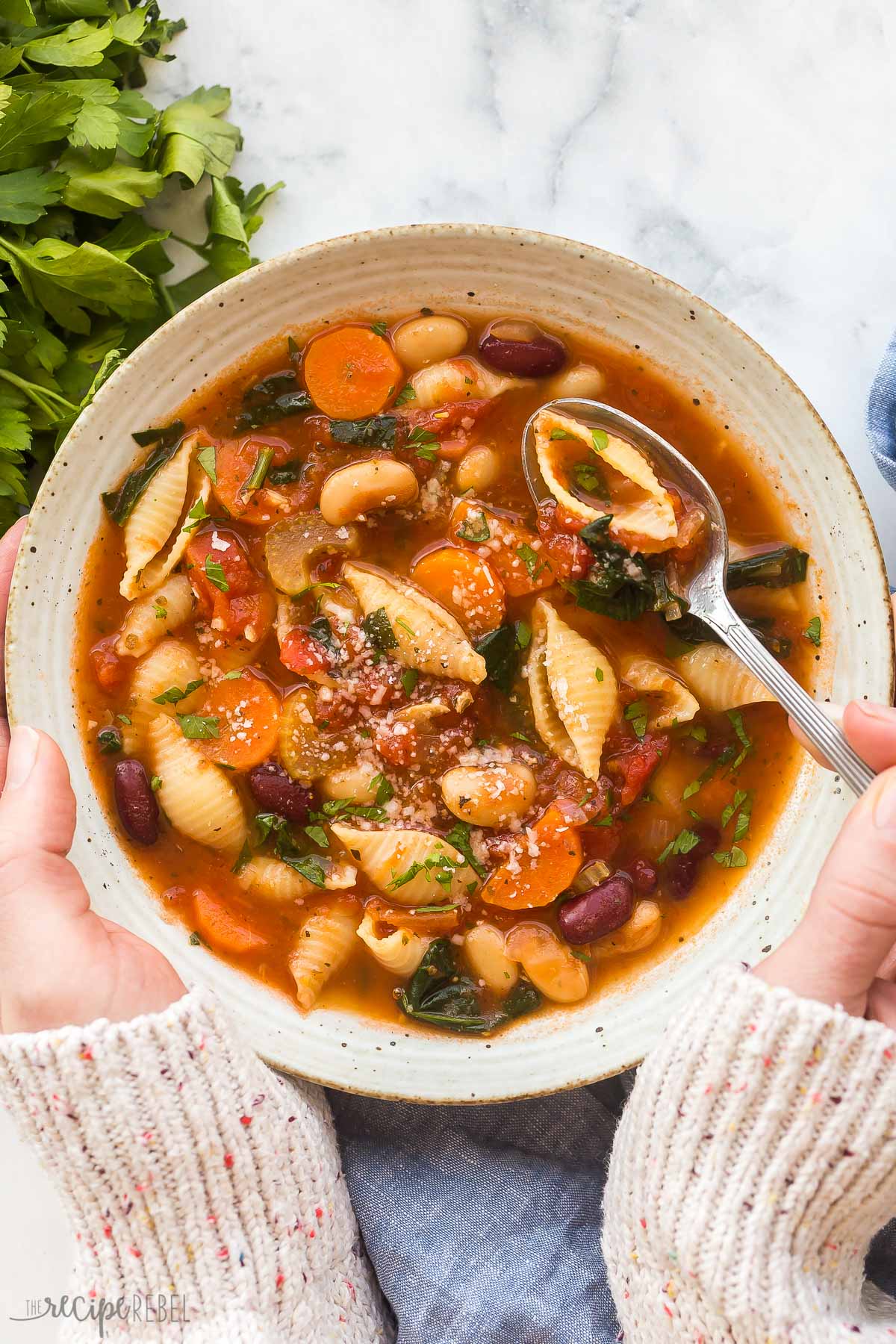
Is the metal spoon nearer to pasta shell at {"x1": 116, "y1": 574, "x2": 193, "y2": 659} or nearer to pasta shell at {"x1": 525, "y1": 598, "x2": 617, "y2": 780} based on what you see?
pasta shell at {"x1": 525, "y1": 598, "x2": 617, "y2": 780}

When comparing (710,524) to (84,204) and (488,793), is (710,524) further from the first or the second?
(84,204)

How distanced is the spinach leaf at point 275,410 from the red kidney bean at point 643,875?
1.60 m

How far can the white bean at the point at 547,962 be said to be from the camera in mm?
3094

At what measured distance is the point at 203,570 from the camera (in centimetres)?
305

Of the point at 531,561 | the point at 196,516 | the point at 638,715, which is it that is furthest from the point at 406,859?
the point at 196,516

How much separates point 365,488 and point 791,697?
125cm

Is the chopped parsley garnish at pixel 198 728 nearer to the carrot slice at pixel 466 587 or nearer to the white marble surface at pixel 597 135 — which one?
the carrot slice at pixel 466 587

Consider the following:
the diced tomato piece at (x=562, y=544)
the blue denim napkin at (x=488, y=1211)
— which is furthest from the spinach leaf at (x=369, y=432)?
the blue denim napkin at (x=488, y=1211)

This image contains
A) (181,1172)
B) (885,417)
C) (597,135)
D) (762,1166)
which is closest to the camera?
(762,1166)

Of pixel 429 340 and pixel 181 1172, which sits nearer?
pixel 181 1172

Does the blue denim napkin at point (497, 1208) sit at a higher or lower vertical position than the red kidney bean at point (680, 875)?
lower

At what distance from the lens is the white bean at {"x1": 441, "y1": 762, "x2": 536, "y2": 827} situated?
9.75ft

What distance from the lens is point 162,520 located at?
9.95ft

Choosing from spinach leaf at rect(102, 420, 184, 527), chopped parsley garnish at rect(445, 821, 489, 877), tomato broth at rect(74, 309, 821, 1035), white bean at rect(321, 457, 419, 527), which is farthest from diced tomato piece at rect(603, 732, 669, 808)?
spinach leaf at rect(102, 420, 184, 527)
